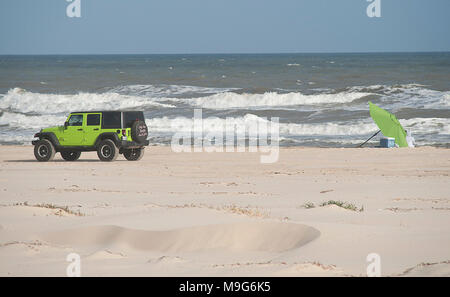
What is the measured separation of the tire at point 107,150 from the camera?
794 inches

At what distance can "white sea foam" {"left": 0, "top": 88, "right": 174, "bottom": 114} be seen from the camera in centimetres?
4753

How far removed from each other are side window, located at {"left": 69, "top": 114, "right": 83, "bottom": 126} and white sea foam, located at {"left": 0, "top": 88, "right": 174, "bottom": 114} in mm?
24124

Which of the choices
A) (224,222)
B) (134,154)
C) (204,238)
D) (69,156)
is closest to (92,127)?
(134,154)

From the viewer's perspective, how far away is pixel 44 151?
2080 cm

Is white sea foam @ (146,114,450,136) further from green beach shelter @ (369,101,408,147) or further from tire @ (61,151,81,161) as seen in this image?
tire @ (61,151,81,161)

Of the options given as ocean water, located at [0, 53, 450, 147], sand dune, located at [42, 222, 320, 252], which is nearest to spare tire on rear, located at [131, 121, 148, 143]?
ocean water, located at [0, 53, 450, 147]

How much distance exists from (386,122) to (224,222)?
12.8 m

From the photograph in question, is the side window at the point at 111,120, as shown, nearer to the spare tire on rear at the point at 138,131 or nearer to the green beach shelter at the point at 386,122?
the spare tire on rear at the point at 138,131

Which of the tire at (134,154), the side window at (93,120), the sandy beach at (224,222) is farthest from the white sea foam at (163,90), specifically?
the sandy beach at (224,222)

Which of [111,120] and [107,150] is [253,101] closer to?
[107,150]
